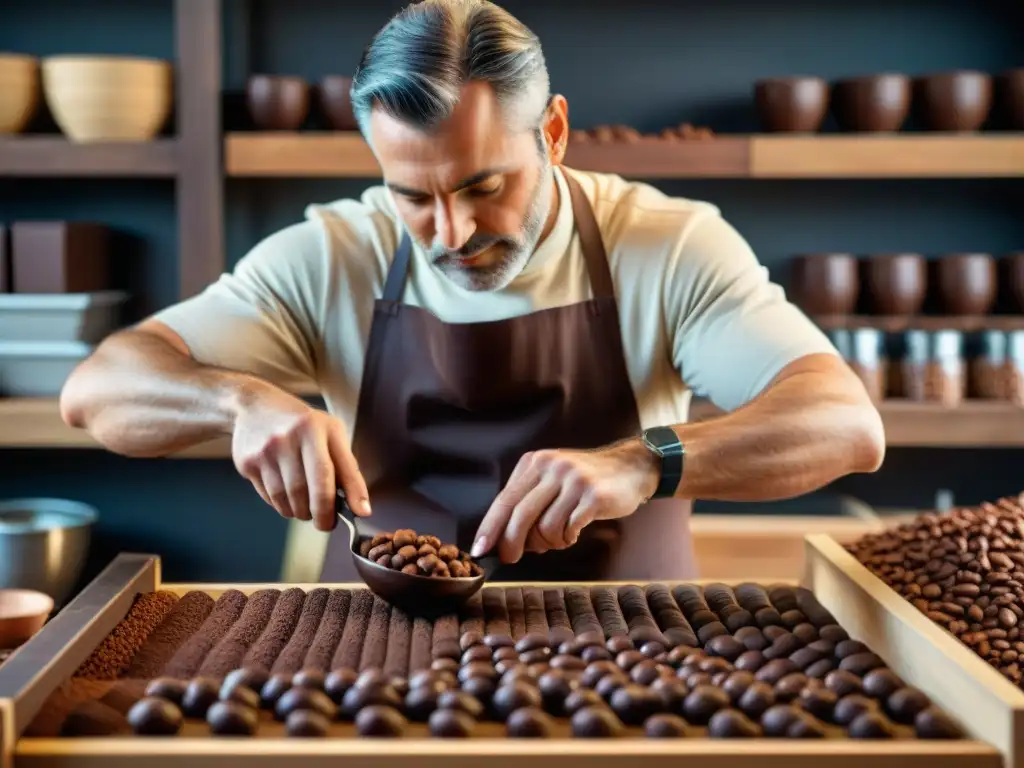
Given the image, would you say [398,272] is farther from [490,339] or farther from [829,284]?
[829,284]

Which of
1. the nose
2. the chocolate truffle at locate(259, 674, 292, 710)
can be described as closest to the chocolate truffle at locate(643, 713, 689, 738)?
the chocolate truffle at locate(259, 674, 292, 710)

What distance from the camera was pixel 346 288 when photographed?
226 cm

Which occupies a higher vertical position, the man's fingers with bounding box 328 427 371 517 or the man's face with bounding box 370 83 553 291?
the man's face with bounding box 370 83 553 291

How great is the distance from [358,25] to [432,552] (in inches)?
89.9

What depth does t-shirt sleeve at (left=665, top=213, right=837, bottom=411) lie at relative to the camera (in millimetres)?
2010

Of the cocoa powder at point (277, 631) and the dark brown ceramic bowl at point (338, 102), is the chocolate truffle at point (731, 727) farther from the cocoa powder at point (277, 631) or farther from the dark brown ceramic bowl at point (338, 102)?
the dark brown ceramic bowl at point (338, 102)

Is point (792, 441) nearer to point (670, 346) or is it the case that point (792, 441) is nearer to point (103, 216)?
point (670, 346)

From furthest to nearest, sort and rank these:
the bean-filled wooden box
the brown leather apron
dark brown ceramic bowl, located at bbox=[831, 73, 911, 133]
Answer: dark brown ceramic bowl, located at bbox=[831, 73, 911, 133]
the brown leather apron
the bean-filled wooden box

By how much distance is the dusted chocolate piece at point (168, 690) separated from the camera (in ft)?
4.26

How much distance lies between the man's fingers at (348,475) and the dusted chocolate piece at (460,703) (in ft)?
1.38

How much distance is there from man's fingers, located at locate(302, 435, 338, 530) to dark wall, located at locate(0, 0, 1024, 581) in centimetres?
205

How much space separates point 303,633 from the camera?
5.09 feet

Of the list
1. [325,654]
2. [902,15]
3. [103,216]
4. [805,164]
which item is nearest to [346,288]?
[325,654]

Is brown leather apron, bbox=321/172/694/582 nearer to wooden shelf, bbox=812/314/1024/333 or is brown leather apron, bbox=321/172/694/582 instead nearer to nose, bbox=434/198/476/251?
nose, bbox=434/198/476/251
